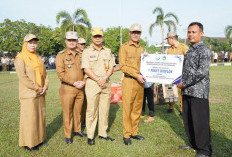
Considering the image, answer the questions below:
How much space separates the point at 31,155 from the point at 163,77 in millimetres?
2803

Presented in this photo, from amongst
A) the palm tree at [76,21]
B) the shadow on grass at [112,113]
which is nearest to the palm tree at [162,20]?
the palm tree at [76,21]

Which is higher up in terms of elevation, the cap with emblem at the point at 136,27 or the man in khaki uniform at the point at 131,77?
the cap with emblem at the point at 136,27

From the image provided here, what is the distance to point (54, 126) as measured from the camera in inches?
199

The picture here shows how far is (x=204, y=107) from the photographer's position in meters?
3.29

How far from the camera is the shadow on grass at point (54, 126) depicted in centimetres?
457

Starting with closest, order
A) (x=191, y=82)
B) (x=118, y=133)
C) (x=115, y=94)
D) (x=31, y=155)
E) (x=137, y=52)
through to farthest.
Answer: (x=191, y=82) → (x=31, y=155) → (x=137, y=52) → (x=118, y=133) → (x=115, y=94)

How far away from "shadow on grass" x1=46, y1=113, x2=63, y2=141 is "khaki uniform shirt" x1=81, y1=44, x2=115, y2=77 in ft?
6.09

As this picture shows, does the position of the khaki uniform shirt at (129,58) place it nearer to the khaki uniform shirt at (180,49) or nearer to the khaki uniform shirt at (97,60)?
the khaki uniform shirt at (97,60)

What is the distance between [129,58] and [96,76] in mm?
737

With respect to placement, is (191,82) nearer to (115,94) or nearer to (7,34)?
(115,94)

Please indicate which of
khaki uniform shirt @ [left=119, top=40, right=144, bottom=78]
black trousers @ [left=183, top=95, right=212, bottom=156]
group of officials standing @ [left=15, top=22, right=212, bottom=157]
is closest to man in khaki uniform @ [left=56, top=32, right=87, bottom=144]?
group of officials standing @ [left=15, top=22, right=212, bottom=157]

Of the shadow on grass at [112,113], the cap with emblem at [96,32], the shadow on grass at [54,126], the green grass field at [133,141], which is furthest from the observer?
the shadow on grass at [112,113]

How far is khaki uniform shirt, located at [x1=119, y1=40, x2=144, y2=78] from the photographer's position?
3.87 m

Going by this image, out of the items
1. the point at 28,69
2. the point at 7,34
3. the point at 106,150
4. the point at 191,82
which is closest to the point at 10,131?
the point at 28,69
